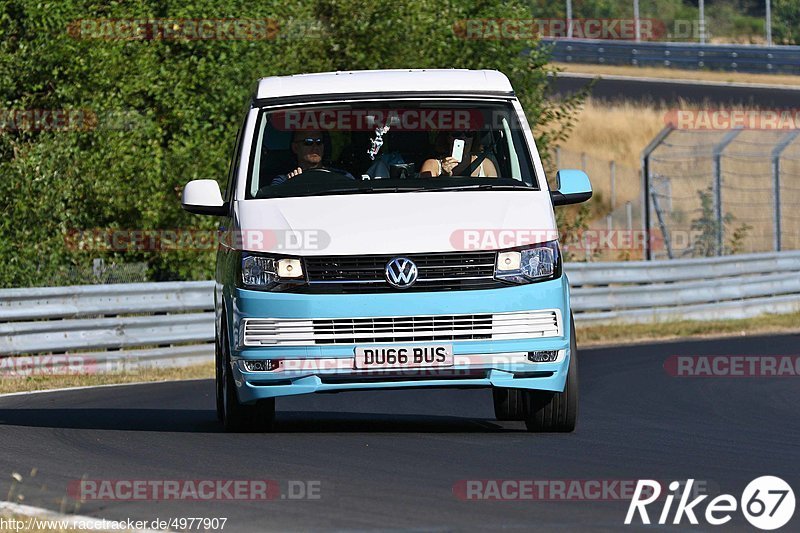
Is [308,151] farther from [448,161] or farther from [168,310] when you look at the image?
[168,310]

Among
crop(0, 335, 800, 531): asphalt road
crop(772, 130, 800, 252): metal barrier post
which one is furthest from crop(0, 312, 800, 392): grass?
crop(0, 335, 800, 531): asphalt road

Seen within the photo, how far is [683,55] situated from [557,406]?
48.9m

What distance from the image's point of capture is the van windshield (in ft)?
34.3

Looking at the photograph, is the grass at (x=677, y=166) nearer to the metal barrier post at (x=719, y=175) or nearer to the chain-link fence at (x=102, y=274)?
the metal barrier post at (x=719, y=175)

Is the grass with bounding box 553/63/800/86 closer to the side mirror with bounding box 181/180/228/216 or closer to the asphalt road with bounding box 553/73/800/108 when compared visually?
the asphalt road with bounding box 553/73/800/108

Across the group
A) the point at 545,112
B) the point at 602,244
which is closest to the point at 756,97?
the point at 602,244

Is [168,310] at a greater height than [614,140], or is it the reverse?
[168,310]

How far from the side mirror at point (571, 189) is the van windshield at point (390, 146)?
0.20 metres

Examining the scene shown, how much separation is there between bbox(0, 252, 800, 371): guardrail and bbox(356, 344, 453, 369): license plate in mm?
8234

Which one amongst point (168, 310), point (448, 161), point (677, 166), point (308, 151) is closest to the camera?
point (308, 151)

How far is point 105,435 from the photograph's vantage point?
34.2 feet

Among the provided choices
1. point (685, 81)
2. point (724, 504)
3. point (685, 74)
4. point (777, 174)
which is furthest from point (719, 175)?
point (685, 74)

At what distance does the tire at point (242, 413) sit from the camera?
10172 millimetres

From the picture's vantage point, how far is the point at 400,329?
30.7ft
